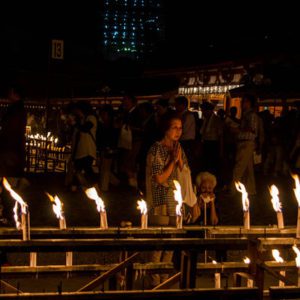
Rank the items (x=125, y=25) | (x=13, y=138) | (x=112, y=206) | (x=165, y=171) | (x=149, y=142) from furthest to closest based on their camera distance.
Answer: (x=125, y=25), (x=112, y=206), (x=149, y=142), (x=13, y=138), (x=165, y=171)

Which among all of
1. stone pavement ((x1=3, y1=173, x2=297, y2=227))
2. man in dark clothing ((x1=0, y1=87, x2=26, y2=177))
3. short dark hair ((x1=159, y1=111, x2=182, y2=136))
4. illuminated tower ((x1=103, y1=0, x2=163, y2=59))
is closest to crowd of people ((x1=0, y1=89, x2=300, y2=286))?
man in dark clothing ((x1=0, y1=87, x2=26, y2=177))

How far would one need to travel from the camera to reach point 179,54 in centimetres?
2712

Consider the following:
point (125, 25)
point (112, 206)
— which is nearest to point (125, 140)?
point (112, 206)

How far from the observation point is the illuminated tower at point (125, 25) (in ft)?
276

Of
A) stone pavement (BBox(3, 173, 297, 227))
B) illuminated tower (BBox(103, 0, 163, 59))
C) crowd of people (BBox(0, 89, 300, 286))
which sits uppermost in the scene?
illuminated tower (BBox(103, 0, 163, 59))

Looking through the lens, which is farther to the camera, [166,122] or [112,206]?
[112,206]

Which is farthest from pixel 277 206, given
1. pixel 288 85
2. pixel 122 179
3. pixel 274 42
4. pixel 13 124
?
pixel 274 42

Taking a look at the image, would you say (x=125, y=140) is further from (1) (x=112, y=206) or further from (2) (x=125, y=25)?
(2) (x=125, y=25)

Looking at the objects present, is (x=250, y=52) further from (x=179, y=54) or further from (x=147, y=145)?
(x=147, y=145)

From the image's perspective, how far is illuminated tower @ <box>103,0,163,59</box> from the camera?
84.0 metres

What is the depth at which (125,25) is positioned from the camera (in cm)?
8781

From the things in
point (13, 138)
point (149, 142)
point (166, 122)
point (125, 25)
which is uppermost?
point (125, 25)

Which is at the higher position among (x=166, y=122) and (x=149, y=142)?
(x=149, y=142)

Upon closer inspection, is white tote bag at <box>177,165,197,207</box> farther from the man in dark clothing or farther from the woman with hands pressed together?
the man in dark clothing
